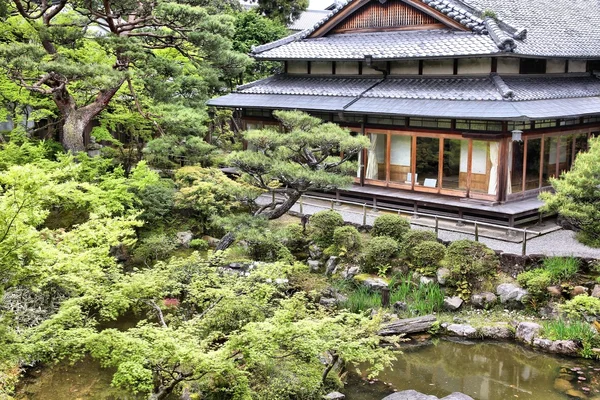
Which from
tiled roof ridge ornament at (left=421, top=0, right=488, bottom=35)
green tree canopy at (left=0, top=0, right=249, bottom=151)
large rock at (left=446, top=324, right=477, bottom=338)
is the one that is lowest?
large rock at (left=446, top=324, right=477, bottom=338)

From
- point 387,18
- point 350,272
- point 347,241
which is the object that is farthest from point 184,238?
point 387,18

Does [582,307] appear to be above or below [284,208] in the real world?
below

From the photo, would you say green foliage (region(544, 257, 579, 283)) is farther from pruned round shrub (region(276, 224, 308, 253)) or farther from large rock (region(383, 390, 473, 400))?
pruned round shrub (region(276, 224, 308, 253))

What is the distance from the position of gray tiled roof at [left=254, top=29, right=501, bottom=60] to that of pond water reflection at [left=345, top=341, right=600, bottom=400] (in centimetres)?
918

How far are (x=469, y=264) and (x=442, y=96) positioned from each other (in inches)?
258

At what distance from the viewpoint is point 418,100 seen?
20016 mm

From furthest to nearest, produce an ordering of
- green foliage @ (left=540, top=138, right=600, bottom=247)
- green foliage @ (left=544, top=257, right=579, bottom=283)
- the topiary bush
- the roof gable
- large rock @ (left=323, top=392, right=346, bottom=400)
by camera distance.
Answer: the roof gable → the topiary bush → green foliage @ (left=544, top=257, right=579, bottom=283) → green foliage @ (left=540, top=138, right=600, bottom=247) → large rock @ (left=323, top=392, right=346, bottom=400)

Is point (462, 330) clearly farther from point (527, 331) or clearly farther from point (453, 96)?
point (453, 96)

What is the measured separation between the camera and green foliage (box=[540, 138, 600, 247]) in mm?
13578

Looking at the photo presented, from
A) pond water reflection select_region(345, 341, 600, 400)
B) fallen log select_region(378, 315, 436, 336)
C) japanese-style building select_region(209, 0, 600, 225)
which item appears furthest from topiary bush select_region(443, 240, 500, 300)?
japanese-style building select_region(209, 0, 600, 225)

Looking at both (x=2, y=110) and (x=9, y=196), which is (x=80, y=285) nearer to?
(x=9, y=196)

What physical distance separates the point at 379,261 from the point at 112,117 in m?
11.3

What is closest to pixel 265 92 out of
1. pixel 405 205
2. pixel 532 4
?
pixel 405 205

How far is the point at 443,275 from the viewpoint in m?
15.6
